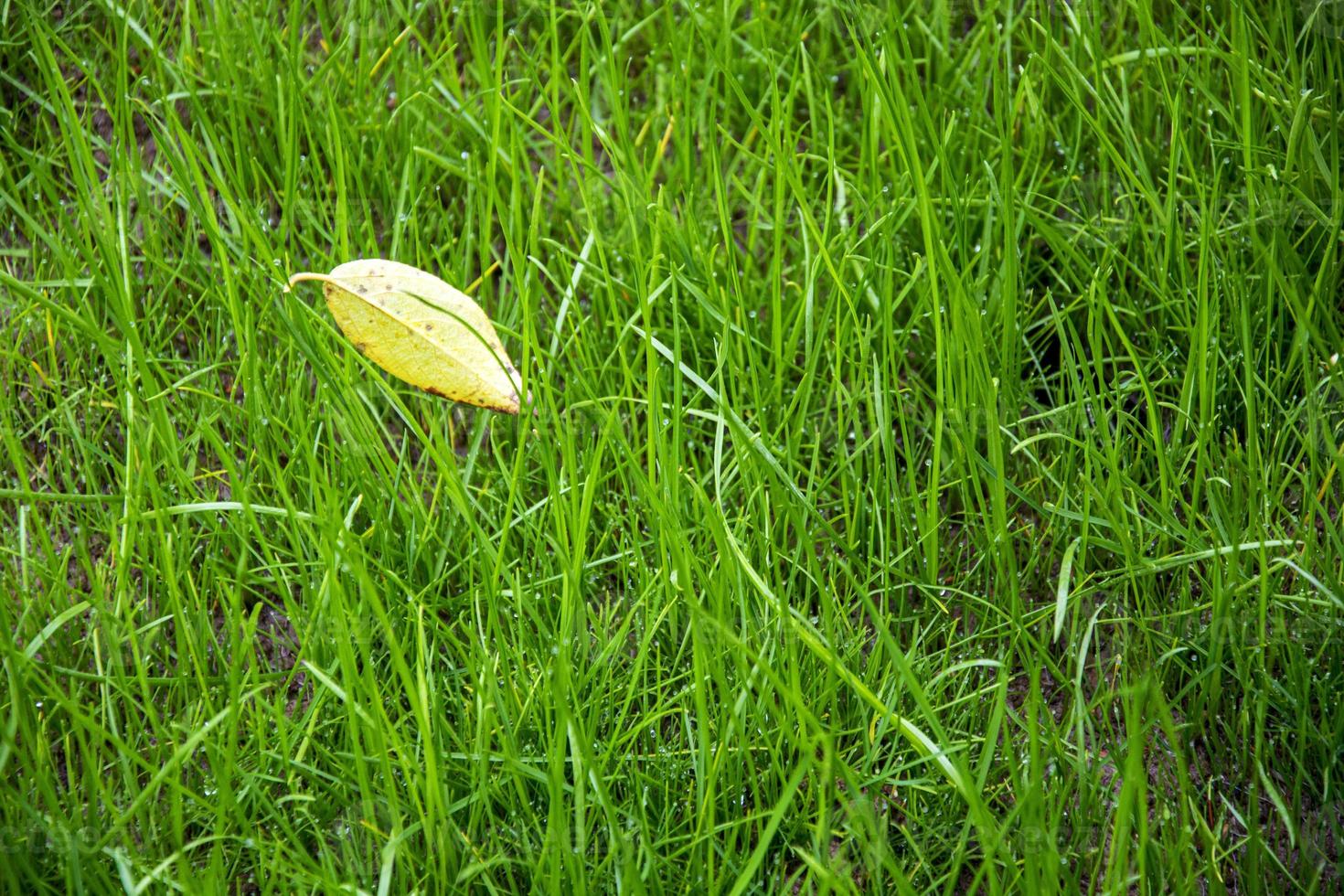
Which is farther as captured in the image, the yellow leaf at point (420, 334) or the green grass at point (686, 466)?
the yellow leaf at point (420, 334)

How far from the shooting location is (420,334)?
148cm

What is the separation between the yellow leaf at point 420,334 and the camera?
1476 millimetres

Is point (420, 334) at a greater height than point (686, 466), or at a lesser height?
greater

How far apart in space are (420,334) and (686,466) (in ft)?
1.40

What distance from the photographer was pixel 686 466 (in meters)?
1.57

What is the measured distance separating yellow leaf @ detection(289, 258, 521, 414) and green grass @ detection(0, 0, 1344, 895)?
0.22 feet

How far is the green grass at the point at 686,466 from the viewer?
1.25m

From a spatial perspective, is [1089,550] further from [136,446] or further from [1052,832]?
[136,446]

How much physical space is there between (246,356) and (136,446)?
0.64 feet

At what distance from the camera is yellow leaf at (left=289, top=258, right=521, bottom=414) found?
1.48 m

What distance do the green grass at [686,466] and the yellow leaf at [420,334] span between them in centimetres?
7

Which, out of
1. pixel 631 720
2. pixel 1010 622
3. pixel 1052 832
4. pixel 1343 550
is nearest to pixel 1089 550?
pixel 1010 622

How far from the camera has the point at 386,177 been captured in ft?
5.97

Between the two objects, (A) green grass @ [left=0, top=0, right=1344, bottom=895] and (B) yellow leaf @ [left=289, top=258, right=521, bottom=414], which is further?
(B) yellow leaf @ [left=289, top=258, right=521, bottom=414]
